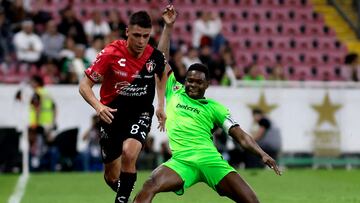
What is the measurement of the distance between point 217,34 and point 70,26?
3.88 meters

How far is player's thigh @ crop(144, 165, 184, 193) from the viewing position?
10.1 meters

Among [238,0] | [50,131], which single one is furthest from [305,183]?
[238,0]

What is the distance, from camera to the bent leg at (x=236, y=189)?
33.0ft

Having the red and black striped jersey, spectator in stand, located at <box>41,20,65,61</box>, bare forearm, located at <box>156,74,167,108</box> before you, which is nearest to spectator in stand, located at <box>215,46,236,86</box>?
spectator in stand, located at <box>41,20,65,61</box>

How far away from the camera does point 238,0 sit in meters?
28.1

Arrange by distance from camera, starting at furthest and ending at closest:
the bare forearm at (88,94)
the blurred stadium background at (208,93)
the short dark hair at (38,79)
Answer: the short dark hair at (38,79) < the blurred stadium background at (208,93) < the bare forearm at (88,94)

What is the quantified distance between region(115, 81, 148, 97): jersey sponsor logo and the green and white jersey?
42cm

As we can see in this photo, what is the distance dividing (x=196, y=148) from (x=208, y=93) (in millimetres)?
11543

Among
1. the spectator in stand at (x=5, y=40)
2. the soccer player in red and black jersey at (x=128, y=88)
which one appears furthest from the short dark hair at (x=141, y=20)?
the spectator in stand at (x=5, y=40)

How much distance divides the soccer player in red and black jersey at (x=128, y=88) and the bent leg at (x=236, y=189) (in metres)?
1.03

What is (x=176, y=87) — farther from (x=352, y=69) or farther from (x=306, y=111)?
(x=352, y=69)

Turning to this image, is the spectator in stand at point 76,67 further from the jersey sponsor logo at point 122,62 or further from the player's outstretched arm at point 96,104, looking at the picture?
the player's outstretched arm at point 96,104

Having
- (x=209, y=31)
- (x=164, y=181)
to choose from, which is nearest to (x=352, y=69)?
(x=209, y=31)

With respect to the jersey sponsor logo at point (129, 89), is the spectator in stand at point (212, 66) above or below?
below
